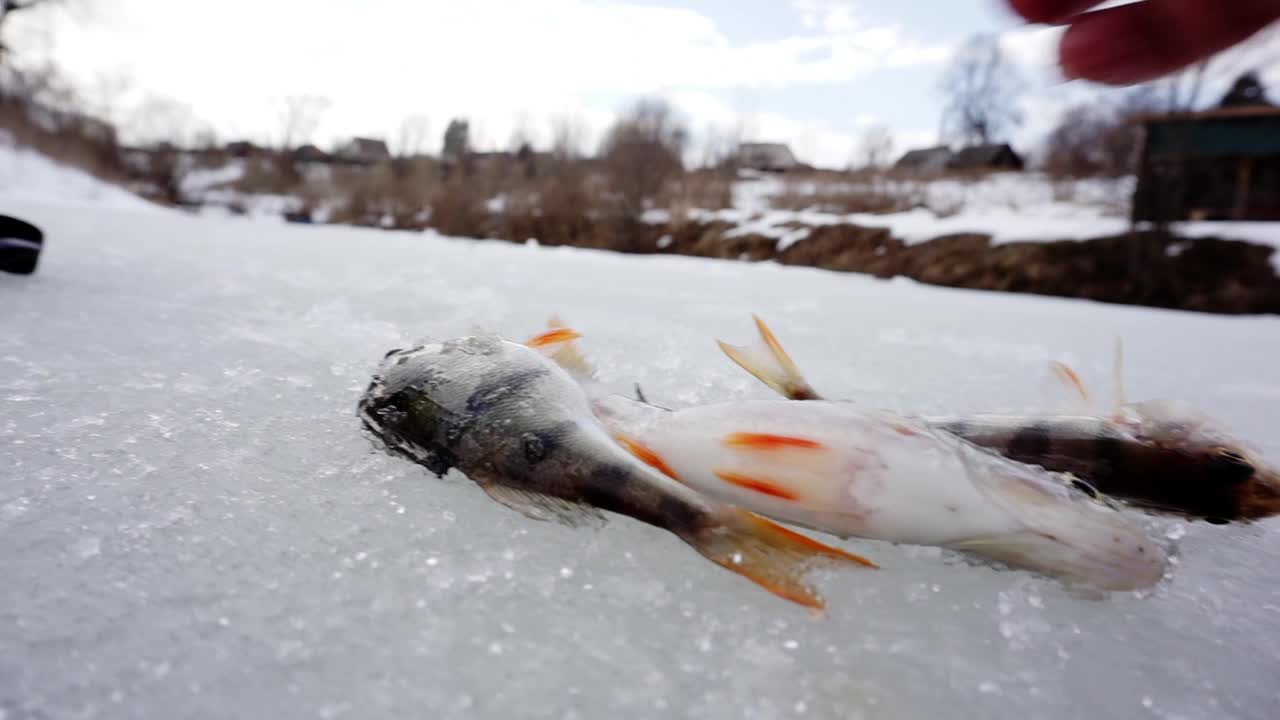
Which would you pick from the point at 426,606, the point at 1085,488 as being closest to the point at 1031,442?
the point at 1085,488

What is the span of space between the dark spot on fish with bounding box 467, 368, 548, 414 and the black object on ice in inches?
122

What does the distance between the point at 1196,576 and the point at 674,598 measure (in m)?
0.79

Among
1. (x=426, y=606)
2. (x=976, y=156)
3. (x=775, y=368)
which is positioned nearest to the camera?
(x=426, y=606)

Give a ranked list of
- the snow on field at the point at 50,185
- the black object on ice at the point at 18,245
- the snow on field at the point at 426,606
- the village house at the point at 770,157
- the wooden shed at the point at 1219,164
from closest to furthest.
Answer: the snow on field at the point at 426,606
the black object on ice at the point at 18,245
the wooden shed at the point at 1219,164
the snow on field at the point at 50,185
the village house at the point at 770,157

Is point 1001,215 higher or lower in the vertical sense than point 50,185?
higher

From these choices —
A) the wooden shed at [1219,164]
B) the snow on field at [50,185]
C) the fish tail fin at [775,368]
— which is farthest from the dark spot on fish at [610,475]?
the snow on field at [50,185]

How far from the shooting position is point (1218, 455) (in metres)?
1.08

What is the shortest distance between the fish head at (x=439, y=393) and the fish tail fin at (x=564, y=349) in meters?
0.21

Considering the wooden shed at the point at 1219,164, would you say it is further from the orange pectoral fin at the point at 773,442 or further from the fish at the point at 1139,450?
the orange pectoral fin at the point at 773,442

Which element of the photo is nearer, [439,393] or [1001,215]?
[439,393]

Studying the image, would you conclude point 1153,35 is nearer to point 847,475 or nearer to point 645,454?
point 847,475

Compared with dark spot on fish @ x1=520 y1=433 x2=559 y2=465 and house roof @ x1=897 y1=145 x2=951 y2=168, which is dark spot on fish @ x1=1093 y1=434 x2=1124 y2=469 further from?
house roof @ x1=897 y1=145 x2=951 y2=168

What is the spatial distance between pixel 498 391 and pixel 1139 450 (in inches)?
43.1

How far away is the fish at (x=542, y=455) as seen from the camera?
837 millimetres
